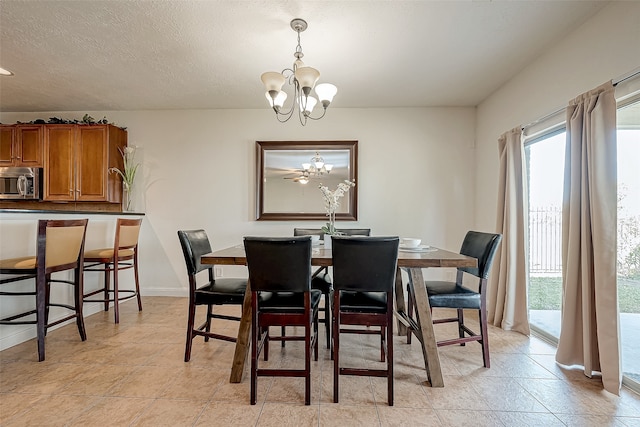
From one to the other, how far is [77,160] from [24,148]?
686mm

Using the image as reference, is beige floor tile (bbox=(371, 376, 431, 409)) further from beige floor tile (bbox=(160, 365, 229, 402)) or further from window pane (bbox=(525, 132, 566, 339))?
window pane (bbox=(525, 132, 566, 339))

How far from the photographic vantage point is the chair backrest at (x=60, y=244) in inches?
88.5

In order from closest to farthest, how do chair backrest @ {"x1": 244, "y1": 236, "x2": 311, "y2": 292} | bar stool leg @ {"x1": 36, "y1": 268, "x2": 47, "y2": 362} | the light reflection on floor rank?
chair backrest @ {"x1": 244, "y1": 236, "x2": 311, "y2": 292}, the light reflection on floor, bar stool leg @ {"x1": 36, "y1": 268, "x2": 47, "y2": 362}

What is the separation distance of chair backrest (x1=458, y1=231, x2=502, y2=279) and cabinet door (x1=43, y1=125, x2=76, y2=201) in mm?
4542

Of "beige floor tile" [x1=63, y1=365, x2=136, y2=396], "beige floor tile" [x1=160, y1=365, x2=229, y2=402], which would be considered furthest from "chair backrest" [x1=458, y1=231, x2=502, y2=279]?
"beige floor tile" [x1=63, y1=365, x2=136, y2=396]

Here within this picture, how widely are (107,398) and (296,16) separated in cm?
274

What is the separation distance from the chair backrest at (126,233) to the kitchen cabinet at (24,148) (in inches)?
66.0

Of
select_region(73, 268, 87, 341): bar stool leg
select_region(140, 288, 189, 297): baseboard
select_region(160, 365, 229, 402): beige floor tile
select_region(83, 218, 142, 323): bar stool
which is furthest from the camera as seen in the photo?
select_region(140, 288, 189, 297): baseboard

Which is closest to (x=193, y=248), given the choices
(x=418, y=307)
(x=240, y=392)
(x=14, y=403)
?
(x=240, y=392)

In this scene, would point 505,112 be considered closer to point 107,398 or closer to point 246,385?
point 246,385

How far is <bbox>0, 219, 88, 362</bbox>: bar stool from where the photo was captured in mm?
2232

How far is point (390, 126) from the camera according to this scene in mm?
4020

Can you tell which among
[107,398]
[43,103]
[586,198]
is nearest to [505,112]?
[586,198]

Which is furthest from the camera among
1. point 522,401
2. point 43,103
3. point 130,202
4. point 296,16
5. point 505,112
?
point 130,202
